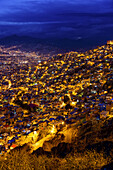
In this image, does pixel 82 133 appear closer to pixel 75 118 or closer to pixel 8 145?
pixel 75 118

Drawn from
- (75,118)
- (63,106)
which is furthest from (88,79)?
(75,118)

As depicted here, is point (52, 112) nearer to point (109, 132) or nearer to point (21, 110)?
point (21, 110)

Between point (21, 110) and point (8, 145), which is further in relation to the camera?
point (21, 110)

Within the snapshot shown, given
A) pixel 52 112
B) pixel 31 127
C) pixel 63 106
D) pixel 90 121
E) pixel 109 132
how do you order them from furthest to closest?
pixel 63 106, pixel 52 112, pixel 31 127, pixel 90 121, pixel 109 132

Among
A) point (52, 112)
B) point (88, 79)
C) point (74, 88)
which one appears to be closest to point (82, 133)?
point (52, 112)

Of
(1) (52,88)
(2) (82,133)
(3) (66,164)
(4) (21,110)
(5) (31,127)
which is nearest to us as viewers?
(3) (66,164)

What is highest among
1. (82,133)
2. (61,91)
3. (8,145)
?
(61,91)

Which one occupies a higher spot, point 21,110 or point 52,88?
point 52,88
